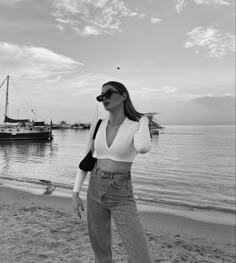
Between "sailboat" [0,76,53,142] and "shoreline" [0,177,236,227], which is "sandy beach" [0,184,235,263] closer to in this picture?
"shoreline" [0,177,236,227]

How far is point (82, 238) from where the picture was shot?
495 centimetres

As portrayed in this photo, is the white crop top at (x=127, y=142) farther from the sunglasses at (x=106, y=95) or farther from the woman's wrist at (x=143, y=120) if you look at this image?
the sunglasses at (x=106, y=95)

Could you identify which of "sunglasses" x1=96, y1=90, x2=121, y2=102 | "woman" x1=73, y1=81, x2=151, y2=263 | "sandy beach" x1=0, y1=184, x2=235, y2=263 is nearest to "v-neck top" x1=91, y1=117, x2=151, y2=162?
"woman" x1=73, y1=81, x2=151, y2=263

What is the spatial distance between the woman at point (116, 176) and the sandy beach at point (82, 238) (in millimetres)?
1771

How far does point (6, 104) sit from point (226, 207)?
186ft

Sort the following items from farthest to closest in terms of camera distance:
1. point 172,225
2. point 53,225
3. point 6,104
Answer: point 6,104 → point 172,225 → point 53,225

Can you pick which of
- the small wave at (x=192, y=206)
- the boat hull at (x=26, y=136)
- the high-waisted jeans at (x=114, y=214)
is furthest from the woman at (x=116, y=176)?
the boat hull at (x=26, y=136)

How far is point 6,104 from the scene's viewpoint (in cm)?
5803

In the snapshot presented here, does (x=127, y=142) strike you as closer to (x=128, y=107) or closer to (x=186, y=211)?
(x=128, y=107)

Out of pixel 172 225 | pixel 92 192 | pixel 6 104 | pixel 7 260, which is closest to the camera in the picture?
pixel 92 192

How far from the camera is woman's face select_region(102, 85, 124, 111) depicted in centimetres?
252

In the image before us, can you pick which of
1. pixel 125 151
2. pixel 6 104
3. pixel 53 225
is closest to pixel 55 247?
pixel 53 225

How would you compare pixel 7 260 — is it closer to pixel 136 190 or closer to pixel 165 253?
pixel 165 253

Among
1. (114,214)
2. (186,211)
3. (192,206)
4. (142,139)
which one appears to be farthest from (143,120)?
(192,206)
